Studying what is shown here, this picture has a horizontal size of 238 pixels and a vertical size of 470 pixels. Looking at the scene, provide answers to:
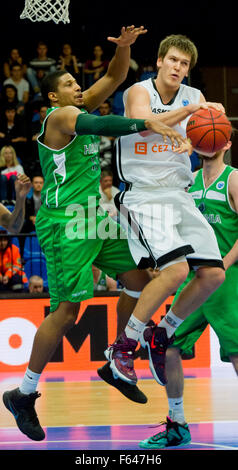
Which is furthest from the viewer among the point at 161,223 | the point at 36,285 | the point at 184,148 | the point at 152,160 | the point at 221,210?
the point at 36,285

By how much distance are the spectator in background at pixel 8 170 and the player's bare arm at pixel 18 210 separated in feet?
17.1

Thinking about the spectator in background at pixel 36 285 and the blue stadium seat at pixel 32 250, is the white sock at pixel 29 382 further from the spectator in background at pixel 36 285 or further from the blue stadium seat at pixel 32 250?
the blue stadium seat at pixel 32 250

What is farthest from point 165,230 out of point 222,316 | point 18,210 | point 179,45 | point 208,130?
point 18,210

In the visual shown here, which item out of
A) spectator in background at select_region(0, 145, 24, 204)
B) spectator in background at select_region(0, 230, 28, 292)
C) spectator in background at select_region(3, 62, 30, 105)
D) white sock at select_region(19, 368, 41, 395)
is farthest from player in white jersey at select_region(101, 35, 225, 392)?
spectator in background at select_region(3, 62, 30, 105)

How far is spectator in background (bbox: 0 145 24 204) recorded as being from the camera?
11240mm

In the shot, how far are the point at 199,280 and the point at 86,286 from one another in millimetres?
709

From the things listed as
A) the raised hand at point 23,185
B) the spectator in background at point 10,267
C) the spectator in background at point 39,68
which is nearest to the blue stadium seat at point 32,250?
the spectator in background at point 10,267

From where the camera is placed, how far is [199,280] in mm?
4918

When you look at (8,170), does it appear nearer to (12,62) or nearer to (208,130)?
(12,62)

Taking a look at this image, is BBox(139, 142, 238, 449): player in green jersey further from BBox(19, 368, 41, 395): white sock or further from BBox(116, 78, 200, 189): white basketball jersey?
BBox(19, 368, 41, 395): white sock

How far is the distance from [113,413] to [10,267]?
3.63 meters

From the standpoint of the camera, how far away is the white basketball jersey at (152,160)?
4895 millimetres

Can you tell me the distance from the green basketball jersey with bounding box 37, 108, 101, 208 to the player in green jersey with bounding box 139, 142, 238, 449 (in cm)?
86

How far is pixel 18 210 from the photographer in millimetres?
5805
